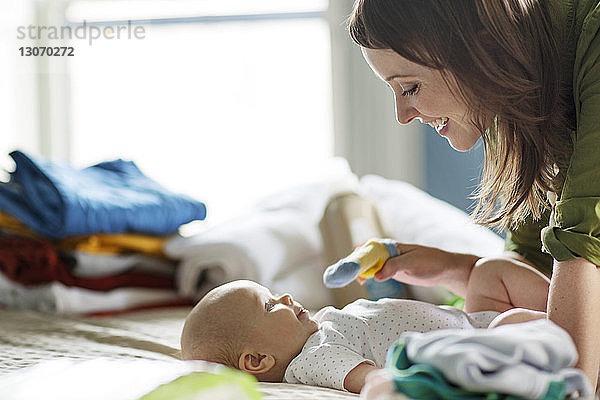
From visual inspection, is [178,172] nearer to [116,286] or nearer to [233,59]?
[233,59]

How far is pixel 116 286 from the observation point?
2.01 metres

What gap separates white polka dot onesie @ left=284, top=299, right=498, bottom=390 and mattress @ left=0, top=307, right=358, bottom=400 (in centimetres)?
4

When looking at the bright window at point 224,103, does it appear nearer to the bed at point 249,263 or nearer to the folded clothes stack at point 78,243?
the bed at point 249,263

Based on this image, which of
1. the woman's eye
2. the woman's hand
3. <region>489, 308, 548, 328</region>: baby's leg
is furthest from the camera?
the woman's hand

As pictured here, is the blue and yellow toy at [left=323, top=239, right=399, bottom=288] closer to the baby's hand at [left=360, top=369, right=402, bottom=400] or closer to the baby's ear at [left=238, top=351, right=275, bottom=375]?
the baby's ear at [left=238, top=351, right=275, bottom=375]

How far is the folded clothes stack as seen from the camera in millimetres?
1940

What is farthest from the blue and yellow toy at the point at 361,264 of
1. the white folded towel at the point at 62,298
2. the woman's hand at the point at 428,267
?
the white folded towel at the point at 62,298

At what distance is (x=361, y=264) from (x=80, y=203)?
3.09 ft

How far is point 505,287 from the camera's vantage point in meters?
1.30

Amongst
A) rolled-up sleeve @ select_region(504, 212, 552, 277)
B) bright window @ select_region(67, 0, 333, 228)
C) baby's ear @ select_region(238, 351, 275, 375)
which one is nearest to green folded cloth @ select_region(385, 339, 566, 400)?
baby's ear @ select_region(238, 351, 275, 375)

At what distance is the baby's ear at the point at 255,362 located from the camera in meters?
1.14

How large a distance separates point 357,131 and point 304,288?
113 centimetres

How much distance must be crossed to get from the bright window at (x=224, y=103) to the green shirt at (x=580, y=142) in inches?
78.8

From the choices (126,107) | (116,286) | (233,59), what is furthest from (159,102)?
(116,286)
